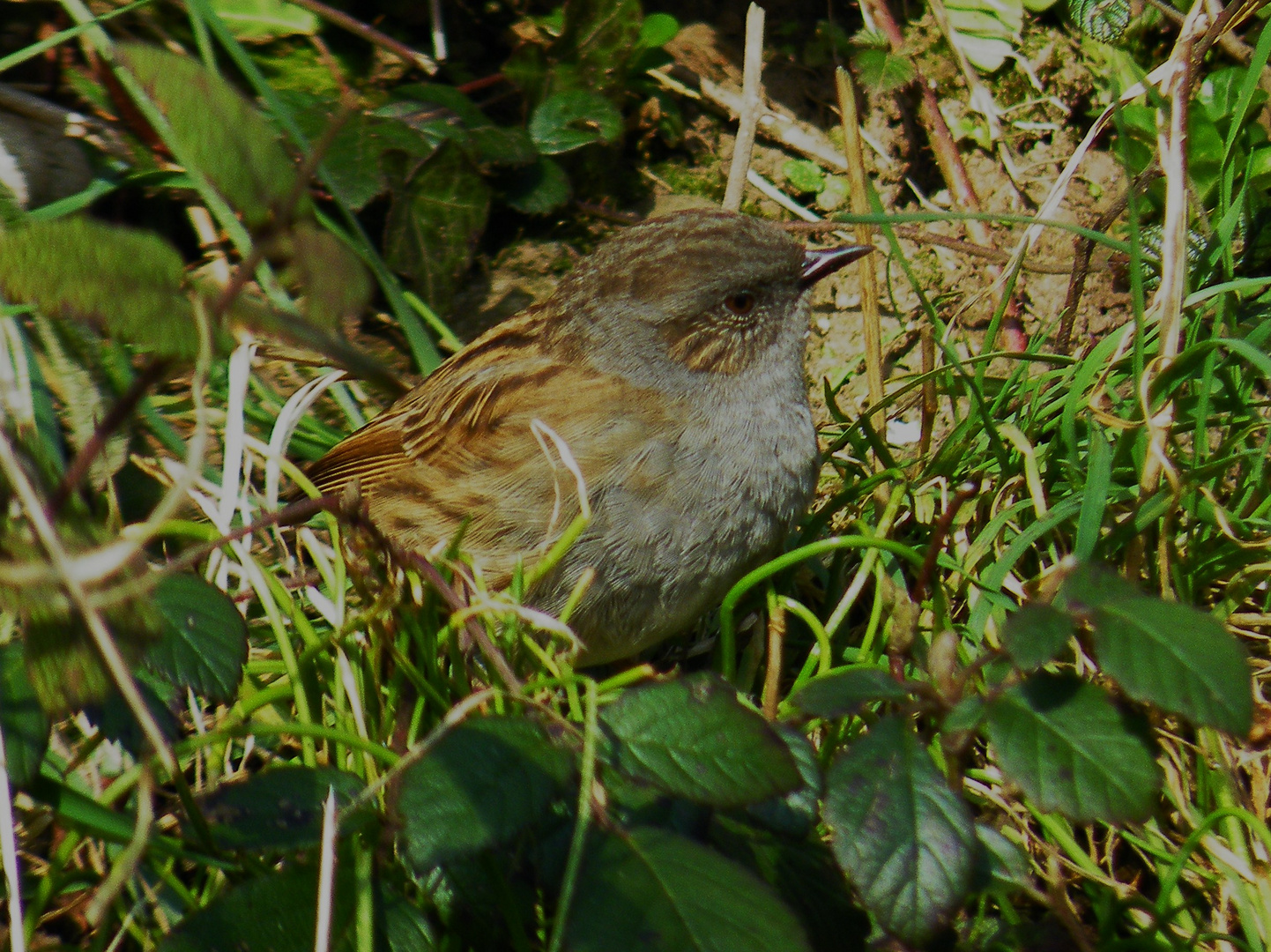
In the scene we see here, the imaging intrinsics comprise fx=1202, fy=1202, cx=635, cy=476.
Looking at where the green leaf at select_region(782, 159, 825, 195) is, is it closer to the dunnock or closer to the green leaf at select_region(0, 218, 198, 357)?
the dunnock

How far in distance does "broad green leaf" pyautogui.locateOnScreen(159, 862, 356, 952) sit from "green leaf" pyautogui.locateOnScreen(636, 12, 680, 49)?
3.06 m

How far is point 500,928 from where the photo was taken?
1.72 metres

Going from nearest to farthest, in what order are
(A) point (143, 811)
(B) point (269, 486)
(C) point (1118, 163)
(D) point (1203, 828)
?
(A) point (143, 811), (D) point (1203, 828), (B) point (269, 486), (C) point (1118, 163)

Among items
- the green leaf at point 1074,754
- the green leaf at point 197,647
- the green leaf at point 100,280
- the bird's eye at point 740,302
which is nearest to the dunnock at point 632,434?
the bird's eye at point 740,302

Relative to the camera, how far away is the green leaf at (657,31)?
12.7ft

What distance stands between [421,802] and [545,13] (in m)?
3.38

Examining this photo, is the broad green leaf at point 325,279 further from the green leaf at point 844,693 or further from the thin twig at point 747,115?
the thin twig at point 747,115

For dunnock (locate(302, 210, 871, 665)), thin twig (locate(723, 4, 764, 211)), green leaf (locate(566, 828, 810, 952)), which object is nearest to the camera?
green leaf (locate(566, 828, 810, 952))

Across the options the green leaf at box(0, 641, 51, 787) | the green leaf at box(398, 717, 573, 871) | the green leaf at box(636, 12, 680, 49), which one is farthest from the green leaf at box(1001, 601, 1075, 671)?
the green leaf at box(636, 12, 680, 49)

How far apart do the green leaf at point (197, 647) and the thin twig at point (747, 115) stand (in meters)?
2.28

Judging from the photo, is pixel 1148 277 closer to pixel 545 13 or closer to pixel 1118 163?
pixel 1118 163

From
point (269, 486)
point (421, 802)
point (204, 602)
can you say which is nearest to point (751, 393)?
point (269, 486)

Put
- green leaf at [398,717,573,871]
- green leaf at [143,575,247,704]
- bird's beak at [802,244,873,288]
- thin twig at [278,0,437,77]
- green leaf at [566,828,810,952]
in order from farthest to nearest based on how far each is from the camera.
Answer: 1. thin twig at [278,0,437,77]
2. bird's beak at [802,244,873,288]
3. green leaf at [143,575,247,704]
4. green leaf at [398,717,573,871]
5. green leaf at [566,828,810,952]

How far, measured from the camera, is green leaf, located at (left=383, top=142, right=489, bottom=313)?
3504mm
